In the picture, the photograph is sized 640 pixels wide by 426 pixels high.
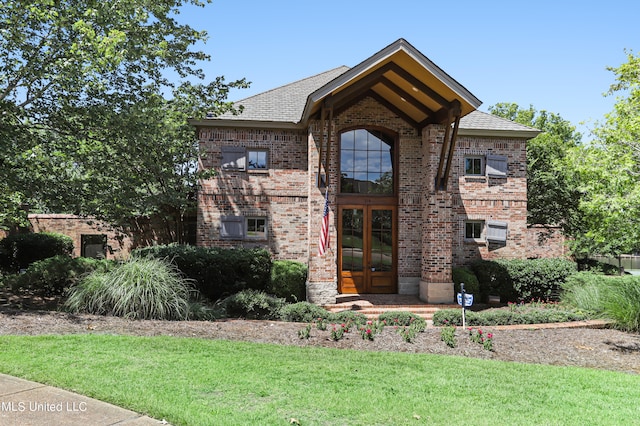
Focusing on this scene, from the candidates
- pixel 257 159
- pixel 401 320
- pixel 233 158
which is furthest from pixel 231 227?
pixel 401 320

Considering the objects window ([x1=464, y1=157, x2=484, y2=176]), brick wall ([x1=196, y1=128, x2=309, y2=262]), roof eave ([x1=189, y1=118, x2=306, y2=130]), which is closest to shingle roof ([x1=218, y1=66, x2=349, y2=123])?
roof eave ([x1=189, y1=118, x2=306, y2=130])

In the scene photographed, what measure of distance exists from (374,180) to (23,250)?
44.3 ft

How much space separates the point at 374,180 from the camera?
13727 mm

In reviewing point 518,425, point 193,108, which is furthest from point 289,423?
point 193,108

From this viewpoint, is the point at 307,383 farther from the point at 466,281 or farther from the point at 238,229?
the point at 238,229

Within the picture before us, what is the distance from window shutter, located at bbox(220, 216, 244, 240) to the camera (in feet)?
47.0

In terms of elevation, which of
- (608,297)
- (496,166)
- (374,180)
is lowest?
(608,297)

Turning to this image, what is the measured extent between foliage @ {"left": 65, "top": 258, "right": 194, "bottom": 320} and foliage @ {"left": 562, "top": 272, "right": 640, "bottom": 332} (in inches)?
355

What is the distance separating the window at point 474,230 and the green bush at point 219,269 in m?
6.80

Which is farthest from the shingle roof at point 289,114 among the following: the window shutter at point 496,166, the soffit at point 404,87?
the soffit at point 404,87

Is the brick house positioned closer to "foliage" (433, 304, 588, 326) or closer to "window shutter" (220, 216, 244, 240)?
"window shutter" (220, 216, 244, 240)

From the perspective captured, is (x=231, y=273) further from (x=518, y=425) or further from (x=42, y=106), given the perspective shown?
(x=518, y=425)
